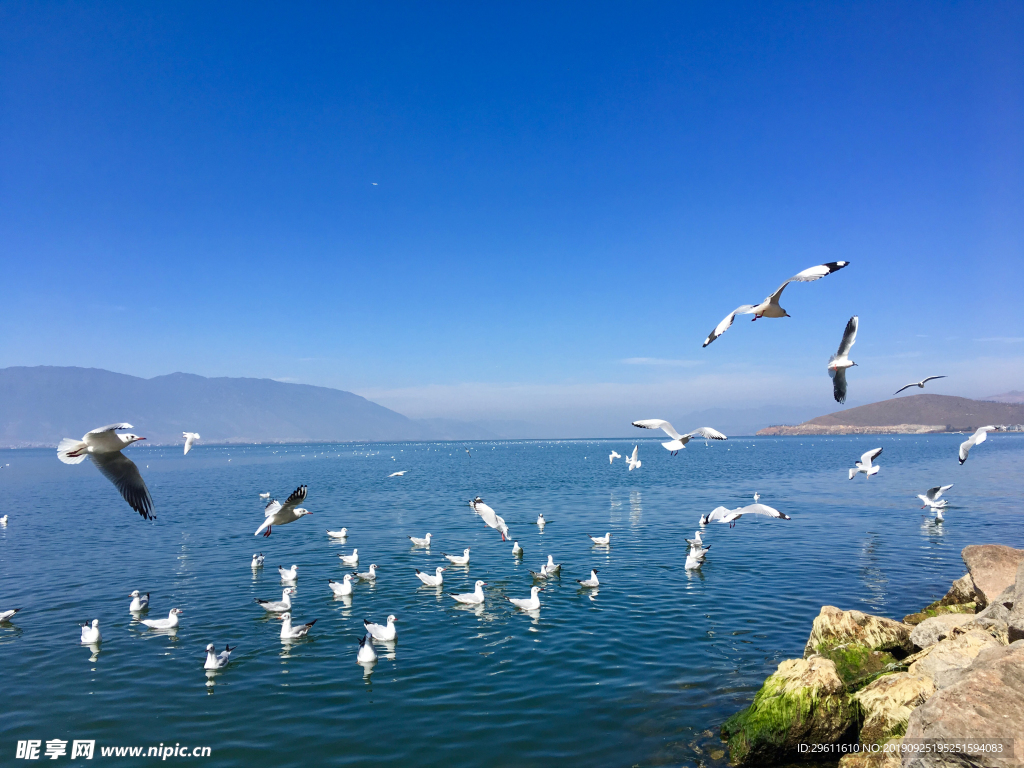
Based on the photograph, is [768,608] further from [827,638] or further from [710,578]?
[827,638]

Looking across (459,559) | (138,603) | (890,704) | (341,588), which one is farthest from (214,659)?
(890,704)

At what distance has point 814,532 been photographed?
85.7 ft

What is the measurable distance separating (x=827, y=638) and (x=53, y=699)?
14742 mm

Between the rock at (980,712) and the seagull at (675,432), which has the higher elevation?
the seagull at (675,432)

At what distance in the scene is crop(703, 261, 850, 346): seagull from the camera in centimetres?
1021

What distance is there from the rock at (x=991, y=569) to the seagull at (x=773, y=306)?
24.1 feet

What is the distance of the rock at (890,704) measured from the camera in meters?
7.73

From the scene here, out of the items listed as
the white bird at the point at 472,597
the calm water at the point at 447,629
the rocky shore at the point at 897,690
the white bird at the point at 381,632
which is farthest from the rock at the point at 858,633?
the white bird at the point at 381,632

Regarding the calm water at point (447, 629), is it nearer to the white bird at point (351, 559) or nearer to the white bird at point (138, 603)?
the white bird at point (351, 559)

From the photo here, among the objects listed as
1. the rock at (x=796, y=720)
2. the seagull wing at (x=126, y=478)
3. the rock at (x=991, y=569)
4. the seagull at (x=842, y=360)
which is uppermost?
the seagull at (x=842, y=360)

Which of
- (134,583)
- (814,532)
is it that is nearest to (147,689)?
(134,583)

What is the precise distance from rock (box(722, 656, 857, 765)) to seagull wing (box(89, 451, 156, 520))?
31.4 feet

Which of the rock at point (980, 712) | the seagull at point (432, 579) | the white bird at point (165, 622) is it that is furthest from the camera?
the seagull at point (432, 579)

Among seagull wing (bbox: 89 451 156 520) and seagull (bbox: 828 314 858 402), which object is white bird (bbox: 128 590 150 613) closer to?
seagull wing (bbox: 89 451 156 520)
